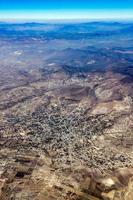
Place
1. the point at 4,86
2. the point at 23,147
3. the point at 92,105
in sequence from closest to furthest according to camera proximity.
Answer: the point at 23,147
the point at 92,105
the point at 4,86

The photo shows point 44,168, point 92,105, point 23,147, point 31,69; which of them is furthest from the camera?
point 31,69

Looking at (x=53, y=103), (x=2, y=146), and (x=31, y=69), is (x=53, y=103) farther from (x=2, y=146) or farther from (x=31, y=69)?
(x=31, y=69)

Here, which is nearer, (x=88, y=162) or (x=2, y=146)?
(x=88, y=162)

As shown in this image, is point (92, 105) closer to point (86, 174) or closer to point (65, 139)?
point (65, 139)

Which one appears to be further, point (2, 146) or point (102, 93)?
point (102, 93)

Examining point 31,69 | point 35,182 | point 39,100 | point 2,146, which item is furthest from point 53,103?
point 31,69

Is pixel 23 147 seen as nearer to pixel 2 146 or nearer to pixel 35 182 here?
pixel 2 146

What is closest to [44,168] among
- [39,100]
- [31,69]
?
[39,100]

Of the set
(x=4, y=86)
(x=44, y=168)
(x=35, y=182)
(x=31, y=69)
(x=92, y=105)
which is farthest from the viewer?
(x=31, y=69)

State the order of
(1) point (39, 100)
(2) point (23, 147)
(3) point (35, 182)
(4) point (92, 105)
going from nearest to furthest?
(3) point (35, 182) → (2) point (23, 147) → (4) point (92, 105) → (1) point (39, 100)
